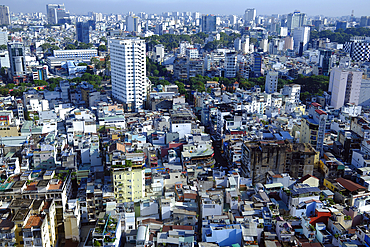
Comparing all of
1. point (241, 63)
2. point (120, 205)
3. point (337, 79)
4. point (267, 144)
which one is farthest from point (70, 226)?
point (241, 63)

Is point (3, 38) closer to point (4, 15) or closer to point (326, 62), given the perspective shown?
point (4, 15)

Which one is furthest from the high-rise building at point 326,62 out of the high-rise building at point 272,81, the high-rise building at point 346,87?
the high-rise building at point 346,87

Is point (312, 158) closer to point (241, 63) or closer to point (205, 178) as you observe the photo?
point (205, 178)

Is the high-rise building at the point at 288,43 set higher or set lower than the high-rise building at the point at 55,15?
lower

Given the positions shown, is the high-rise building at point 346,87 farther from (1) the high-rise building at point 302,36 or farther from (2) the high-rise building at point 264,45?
(1) the high-rise building at point 302,36

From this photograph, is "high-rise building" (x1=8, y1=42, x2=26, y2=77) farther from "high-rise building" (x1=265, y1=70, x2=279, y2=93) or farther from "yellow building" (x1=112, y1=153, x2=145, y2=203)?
"yellow building" (x1=112, y1=153, x2=145, y2=203)

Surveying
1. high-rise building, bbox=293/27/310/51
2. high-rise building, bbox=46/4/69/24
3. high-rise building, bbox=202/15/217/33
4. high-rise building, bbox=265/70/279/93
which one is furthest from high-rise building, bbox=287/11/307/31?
high-rise building, bbox=46/4/69/24
